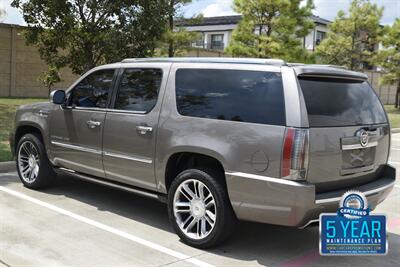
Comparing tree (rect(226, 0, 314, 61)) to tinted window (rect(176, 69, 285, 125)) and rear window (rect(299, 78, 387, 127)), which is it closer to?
rear window (rect(299, 78, 387, 127))

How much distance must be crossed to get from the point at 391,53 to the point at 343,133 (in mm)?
31161

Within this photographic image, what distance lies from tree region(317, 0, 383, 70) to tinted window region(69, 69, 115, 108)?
26.2m

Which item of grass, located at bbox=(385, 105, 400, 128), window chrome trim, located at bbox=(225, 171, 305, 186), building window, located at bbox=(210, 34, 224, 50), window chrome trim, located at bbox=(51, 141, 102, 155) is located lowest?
grass, located at bbox=(385, 105, 400, 128)

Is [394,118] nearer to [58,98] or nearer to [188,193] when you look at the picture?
[58,98]

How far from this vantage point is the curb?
26.9ft

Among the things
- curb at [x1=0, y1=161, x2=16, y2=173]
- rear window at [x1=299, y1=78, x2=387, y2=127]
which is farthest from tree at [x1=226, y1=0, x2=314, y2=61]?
rear window at [x1=299, y1=78, x2=387, y2=127]

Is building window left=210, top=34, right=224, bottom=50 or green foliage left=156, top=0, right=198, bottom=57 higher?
building window left=210, top=34, right=224, bottom=50

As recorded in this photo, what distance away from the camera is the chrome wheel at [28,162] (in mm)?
6989

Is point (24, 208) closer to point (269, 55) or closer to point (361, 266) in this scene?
point (361, 266)

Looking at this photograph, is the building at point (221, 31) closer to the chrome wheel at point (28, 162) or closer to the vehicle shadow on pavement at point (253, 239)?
the chrome wheel at point (28, 162)

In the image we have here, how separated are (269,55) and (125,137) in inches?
671

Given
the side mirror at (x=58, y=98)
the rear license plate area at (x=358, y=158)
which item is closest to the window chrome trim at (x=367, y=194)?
the rear license plate area at (x=358, y=158)

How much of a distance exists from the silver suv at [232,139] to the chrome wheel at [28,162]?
107 centimetres
